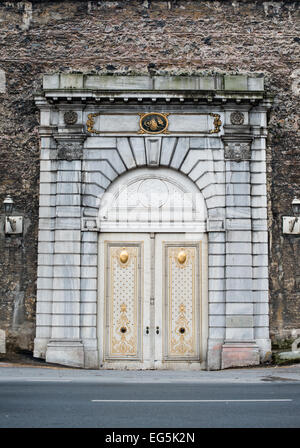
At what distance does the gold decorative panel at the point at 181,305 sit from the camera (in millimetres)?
17547

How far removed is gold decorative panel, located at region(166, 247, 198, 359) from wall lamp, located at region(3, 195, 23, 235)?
3678 millimetres

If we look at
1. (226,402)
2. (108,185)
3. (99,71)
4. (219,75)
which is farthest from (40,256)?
(226,402)

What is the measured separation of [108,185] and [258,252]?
3.92 m

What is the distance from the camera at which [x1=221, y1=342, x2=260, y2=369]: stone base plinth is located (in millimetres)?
17047

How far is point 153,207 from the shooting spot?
58.8 feet

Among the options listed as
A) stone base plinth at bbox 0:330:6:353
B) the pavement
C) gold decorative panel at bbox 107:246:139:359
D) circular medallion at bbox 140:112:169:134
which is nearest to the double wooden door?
gold decorative panel at bbox 107:246:139:359

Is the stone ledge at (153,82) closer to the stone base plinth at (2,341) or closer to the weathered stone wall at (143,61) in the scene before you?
the weathered stone wall at (143,61)

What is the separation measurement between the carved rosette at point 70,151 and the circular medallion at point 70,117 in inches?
20.8

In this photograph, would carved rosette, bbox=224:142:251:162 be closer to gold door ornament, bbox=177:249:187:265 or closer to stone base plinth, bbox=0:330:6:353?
gold door ornament, bbox=177:249:187:265

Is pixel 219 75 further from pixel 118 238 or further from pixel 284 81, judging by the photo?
pixel 118 238

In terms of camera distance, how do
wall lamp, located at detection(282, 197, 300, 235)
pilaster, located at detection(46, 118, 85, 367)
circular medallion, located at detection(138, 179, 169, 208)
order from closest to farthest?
pilaster, located at detection(46, 118, 85, 367) → circular medallion, located at detection(138, 179, 169, 208) → wall lamp, located at detection(282, 197, 300, 235)

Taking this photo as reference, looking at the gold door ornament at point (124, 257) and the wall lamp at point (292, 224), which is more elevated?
the wall lamp at point (292, 224)

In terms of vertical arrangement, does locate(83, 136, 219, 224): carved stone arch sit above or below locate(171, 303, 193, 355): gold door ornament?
above

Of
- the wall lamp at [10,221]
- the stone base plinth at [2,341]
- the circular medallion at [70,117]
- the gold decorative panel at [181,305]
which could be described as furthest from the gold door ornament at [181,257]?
the stone base plinth at [2,341]
